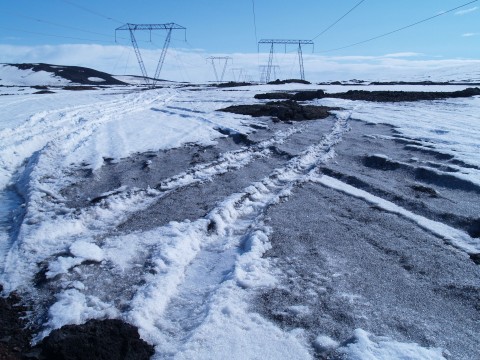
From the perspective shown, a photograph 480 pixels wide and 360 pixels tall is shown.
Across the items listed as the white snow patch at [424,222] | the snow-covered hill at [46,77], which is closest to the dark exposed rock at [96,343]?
the white snow patch at [424,222]

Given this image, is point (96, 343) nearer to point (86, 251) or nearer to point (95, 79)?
point (86, 251)

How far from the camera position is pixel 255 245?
170 inches

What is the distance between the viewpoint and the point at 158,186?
6438 millimetres

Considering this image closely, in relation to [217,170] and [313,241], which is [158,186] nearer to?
[217,170]

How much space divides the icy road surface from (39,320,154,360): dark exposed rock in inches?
7.4

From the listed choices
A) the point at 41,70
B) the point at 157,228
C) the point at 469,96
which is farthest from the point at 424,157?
the point at 41,70

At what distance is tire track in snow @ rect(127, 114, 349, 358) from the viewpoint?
311 centimetres

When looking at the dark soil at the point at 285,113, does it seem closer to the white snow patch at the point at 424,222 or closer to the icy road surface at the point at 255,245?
the icy road surface at the point at 255,245

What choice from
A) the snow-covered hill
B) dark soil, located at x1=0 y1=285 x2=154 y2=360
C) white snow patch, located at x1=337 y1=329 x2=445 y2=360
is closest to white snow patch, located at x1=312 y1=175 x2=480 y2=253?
white snow patch, located at x1=337 y1=329 x2=445 y2=360

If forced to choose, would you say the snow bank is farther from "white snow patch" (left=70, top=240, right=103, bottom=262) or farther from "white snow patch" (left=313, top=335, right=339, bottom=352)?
"white snow patch" (left=313, top=335, right=339, bottom=352)

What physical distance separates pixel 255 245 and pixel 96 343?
207 centimetres

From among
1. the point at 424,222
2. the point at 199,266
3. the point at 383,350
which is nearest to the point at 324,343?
the point at 383,350

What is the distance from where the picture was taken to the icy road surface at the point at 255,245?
3043mm

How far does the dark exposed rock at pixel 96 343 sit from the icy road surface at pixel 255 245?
0.19 meters
